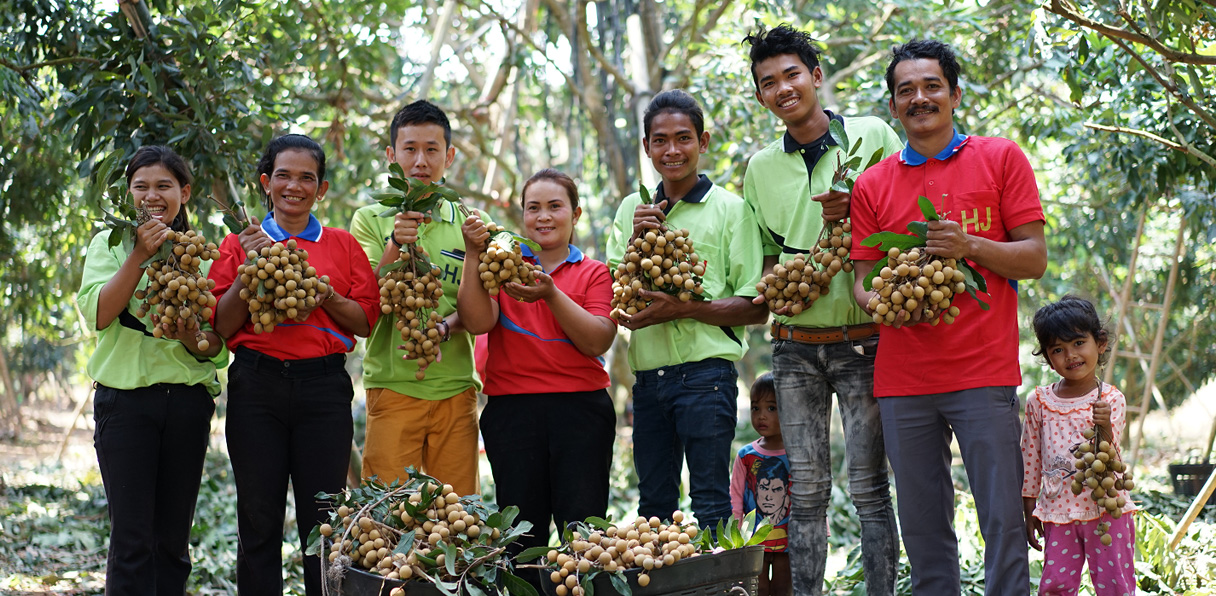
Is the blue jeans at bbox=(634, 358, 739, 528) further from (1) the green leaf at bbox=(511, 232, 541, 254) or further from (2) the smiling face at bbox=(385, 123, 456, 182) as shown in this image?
(2) the smiling face at bbox=(385, 123, 456, 182)

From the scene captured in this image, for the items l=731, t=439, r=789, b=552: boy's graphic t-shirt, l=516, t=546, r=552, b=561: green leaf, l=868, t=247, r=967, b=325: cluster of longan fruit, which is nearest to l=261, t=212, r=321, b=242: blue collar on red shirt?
l=516, t=546, r=552, b=561: green leaf

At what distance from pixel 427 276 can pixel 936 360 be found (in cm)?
169

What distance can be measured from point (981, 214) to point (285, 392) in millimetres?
2316

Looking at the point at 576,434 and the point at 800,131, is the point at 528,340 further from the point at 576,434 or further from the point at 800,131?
the point at 800,131

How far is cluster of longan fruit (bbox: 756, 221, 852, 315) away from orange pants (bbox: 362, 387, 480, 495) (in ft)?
4.02

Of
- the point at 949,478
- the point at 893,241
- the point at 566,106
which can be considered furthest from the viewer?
the point at 566,106

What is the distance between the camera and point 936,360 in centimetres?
272

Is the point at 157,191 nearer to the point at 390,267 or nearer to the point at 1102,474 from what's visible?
the point at 390,267

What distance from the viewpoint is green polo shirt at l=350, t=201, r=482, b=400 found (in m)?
3.39

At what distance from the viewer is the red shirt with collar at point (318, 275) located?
10.4ft

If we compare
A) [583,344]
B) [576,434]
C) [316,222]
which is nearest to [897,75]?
[583,344]

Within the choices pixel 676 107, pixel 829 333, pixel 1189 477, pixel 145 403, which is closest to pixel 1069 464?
pixel 829 333

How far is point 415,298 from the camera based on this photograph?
10.4 feet

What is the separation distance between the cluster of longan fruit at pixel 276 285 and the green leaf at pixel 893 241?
69.5 inches
